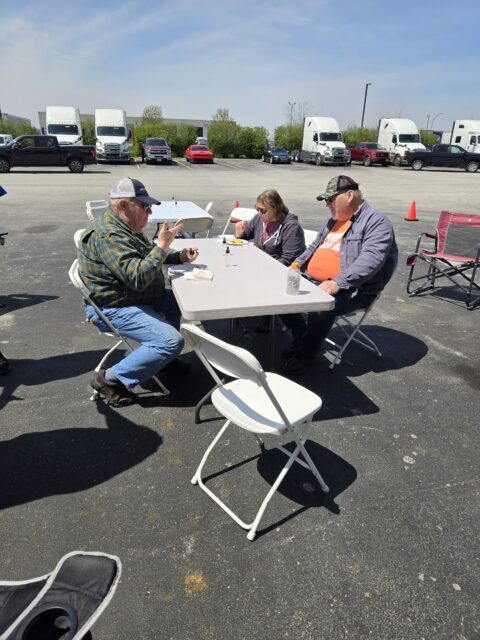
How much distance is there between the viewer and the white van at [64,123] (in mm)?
23484

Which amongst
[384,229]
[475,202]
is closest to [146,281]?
[384,229]

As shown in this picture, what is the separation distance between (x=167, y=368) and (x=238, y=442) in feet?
3.27

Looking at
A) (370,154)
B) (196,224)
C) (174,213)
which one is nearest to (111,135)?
(370,154)

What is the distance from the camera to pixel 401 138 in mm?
30609

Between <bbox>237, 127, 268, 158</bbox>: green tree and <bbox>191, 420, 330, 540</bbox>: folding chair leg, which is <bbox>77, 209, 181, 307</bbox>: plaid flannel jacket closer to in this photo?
<bbox>191, 420, 330, 540</bbox>: folding chair leg

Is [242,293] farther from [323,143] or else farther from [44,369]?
[323,143]

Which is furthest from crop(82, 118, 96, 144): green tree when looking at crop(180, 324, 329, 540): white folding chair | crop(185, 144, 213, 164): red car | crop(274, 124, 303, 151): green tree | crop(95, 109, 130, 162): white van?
crop(180, 324, 329, 540): white folding chair

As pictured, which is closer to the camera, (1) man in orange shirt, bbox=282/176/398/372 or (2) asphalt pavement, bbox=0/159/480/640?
(2) asphalt pavement, bbox=0/159/480/640

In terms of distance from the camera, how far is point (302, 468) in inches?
96.1

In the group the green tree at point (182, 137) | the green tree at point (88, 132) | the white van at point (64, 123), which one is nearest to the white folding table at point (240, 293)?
the white van at point (64, 123)

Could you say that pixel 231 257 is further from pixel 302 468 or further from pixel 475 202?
pixel 475 202

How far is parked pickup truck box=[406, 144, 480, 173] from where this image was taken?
26812 millimetres

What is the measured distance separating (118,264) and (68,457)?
1207 millimetres

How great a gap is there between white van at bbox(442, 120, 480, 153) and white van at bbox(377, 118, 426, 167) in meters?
4.12
